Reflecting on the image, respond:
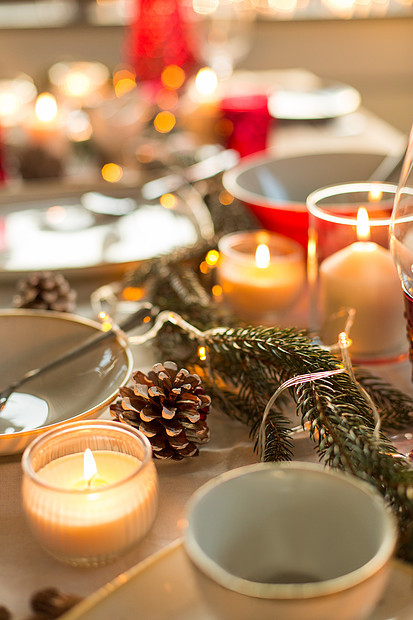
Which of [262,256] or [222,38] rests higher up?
[222,38]

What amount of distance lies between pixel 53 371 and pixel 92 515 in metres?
0.22

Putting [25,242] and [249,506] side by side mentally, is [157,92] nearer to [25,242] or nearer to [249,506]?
[25,242]

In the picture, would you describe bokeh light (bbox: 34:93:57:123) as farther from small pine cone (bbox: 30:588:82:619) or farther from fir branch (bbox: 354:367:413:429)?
small pine cone (bbox: 30:588:82:619)

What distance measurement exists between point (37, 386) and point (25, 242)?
35cm

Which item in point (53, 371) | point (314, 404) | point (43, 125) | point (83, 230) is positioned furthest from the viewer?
point (43, 125)

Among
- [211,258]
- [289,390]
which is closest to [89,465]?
[289,390]

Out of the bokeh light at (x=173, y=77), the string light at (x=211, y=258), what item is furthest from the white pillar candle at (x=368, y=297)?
the bokeh light at (x=173, y=77)

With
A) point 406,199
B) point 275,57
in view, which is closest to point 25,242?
point 406,199

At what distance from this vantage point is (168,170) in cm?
102

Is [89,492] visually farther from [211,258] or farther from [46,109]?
[46,109]

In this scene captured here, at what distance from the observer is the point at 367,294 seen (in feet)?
2.02

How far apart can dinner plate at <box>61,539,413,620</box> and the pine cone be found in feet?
0.38

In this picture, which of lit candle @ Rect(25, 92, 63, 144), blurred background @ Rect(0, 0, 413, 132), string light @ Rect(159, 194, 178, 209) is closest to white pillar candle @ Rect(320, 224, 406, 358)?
string light @ Rect(159, 194, 178, 209)

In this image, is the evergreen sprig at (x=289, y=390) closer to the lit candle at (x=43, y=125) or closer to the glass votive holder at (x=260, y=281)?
the glass votive holder at (x=260, y=281)
